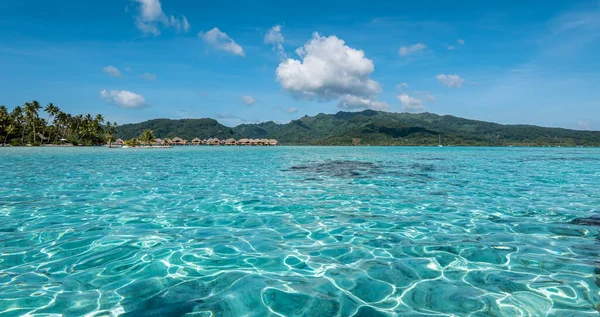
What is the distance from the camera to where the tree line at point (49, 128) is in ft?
251

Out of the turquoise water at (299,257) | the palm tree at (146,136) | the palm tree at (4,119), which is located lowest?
the turquoise water at (299,257)

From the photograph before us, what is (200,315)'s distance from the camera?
332 centimetres

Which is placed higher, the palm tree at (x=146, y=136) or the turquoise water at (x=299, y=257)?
the palm tree at (x=146, y=136)

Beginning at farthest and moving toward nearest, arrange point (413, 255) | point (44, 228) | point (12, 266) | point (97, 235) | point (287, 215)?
point (287, 215) < point (44, 228) < point (97, 235) < point (413, 255) < point (12, 266)

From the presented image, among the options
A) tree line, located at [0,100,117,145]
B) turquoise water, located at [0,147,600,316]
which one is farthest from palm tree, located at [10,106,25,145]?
turquoise water, located at [0,147,600,316]

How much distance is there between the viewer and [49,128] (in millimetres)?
85062

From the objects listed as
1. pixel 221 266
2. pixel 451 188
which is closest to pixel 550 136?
pixel 451 188

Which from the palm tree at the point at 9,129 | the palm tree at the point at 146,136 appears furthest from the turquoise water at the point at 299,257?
the palm tree at the point at 9,129

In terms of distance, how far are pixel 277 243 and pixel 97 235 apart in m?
3.66

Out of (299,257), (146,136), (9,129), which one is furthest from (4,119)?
(299,257)

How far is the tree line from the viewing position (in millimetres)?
76562

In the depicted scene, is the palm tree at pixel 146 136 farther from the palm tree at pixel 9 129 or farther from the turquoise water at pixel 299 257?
the turquoise water at pixel 299 257

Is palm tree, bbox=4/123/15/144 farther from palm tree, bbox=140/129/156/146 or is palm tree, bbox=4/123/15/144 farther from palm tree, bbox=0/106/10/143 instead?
palm tree, bbox=140/129/156/146

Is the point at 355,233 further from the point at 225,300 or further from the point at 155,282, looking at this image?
the point at 155,282
